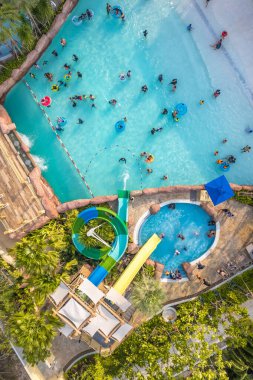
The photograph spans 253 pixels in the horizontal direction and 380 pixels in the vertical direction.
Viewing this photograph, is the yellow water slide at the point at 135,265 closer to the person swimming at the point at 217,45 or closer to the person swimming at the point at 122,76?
the person swimming at the point at 122,76

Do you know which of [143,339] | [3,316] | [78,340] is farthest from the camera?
[78,340]

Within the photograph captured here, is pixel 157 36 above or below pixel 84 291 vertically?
above

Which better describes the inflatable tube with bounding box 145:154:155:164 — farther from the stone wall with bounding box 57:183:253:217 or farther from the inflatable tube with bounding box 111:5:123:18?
the inflatable tube with bounding box 111:5:123:18

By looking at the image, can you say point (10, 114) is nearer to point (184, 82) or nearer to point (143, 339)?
point (184, 82)

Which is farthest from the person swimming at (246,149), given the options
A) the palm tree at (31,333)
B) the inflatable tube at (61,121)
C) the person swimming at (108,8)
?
the palm tree at (31,333)

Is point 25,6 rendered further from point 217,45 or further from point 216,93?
point 216,93

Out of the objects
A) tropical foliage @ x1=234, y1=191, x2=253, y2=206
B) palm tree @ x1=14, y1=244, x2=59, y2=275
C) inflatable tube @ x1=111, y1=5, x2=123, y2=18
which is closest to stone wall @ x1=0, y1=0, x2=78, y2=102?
inflatable tube @ x1=111, y1=5, x2=123, y2=18

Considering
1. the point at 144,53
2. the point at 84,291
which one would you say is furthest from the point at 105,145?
the point at 84,291
